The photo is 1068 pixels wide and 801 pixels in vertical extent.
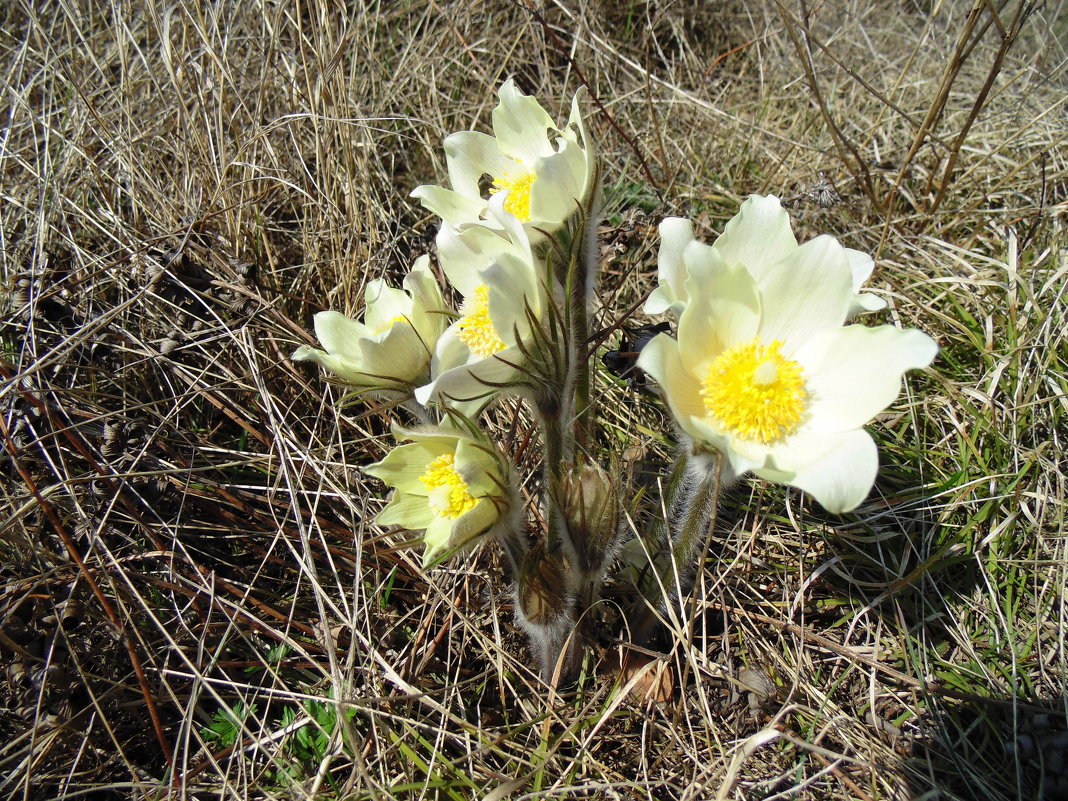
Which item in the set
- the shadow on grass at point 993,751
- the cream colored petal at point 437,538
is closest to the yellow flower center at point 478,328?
the cream colored petal at point 437,538

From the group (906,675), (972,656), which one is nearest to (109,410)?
(906,675)

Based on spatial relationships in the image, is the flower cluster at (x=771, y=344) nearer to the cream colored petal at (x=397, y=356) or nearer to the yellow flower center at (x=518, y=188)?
the yellow flower center at (x=518, y=188)

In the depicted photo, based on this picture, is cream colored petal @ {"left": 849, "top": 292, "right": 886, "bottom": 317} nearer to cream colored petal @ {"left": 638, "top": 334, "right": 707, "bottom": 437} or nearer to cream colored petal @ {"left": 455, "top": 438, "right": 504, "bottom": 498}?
cream colored petal @ {"left": 638, "top": 334, "right": 707, "bottom": 437}

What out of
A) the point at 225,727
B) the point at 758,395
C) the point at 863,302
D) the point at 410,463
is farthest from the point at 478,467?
the point at 225,727

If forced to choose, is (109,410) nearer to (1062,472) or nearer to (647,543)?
(647,543)

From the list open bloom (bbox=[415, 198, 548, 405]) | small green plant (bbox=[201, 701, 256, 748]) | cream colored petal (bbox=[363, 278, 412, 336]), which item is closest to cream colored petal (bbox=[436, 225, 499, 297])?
open bloom (bbox=[415, 198, 548, 405])

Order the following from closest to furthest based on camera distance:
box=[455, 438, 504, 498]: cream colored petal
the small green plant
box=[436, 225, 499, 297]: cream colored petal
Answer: box=[455, 438, 504, 498]: cream colored petal < box=[436, 225, 499, 297]: cream colored petal < the small green plant

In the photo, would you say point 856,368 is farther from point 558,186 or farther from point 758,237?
point 558,186
